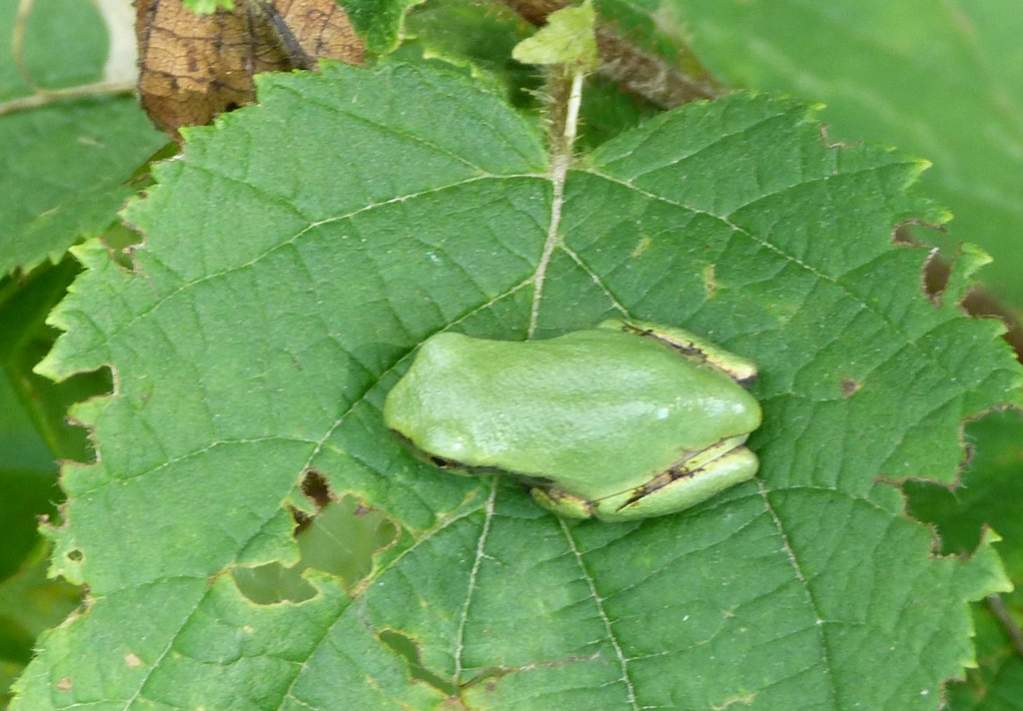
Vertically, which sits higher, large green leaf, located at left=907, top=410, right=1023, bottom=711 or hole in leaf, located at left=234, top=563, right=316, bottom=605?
hole in leaf, located at left=234, top=563, right=316, bottom=605

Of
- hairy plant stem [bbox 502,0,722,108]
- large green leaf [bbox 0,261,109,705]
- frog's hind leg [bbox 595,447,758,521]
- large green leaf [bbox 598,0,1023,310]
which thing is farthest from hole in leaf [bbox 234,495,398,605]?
large green leaf [bbox 598,0,1023,310]

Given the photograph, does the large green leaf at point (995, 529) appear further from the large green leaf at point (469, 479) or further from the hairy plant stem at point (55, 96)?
the hairy plant stem at point (55, 96)

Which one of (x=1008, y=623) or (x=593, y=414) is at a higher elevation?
(x=593, y=414)

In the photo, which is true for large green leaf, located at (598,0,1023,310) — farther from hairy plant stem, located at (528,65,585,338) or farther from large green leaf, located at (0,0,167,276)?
large green leaf, located at (0,0,167,276)

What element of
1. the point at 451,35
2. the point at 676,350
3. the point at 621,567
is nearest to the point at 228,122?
the point at 451,35

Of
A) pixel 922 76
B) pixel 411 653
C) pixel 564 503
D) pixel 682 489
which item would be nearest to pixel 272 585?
pixel 411 653

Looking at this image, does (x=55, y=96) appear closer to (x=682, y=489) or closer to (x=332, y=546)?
(x=332, y=546)

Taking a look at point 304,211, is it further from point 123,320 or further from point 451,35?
point 451,35
